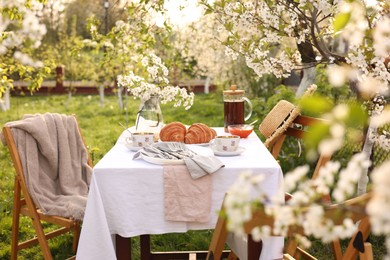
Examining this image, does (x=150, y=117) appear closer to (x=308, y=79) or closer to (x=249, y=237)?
(x=249, y=237)

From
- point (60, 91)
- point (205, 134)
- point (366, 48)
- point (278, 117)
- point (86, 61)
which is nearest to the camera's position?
point (366, 48)

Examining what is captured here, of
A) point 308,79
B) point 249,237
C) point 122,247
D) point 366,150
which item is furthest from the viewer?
point 308,79

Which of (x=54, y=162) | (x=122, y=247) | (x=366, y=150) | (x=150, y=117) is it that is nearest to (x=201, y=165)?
(x=122, y=247)

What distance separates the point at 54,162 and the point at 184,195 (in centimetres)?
130

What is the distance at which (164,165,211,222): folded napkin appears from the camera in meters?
2.52

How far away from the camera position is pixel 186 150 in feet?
9.30

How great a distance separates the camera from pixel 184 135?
3209 millimetres

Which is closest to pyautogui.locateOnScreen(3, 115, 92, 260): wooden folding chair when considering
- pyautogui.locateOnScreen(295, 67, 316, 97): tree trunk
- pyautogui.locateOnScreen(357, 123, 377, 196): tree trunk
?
pyautogui.locateOnScreen(357, 123, 377, 196): tree trunk

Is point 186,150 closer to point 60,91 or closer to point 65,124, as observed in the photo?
point 65,124

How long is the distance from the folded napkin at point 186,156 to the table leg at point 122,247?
1.34ft

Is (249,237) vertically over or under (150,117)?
under

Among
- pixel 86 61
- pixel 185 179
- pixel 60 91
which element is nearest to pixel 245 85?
pixel 86 61

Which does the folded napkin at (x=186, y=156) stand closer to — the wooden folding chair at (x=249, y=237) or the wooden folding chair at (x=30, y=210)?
the wooden folding chair at (x=249, y=237)

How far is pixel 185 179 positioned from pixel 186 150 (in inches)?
13.1
